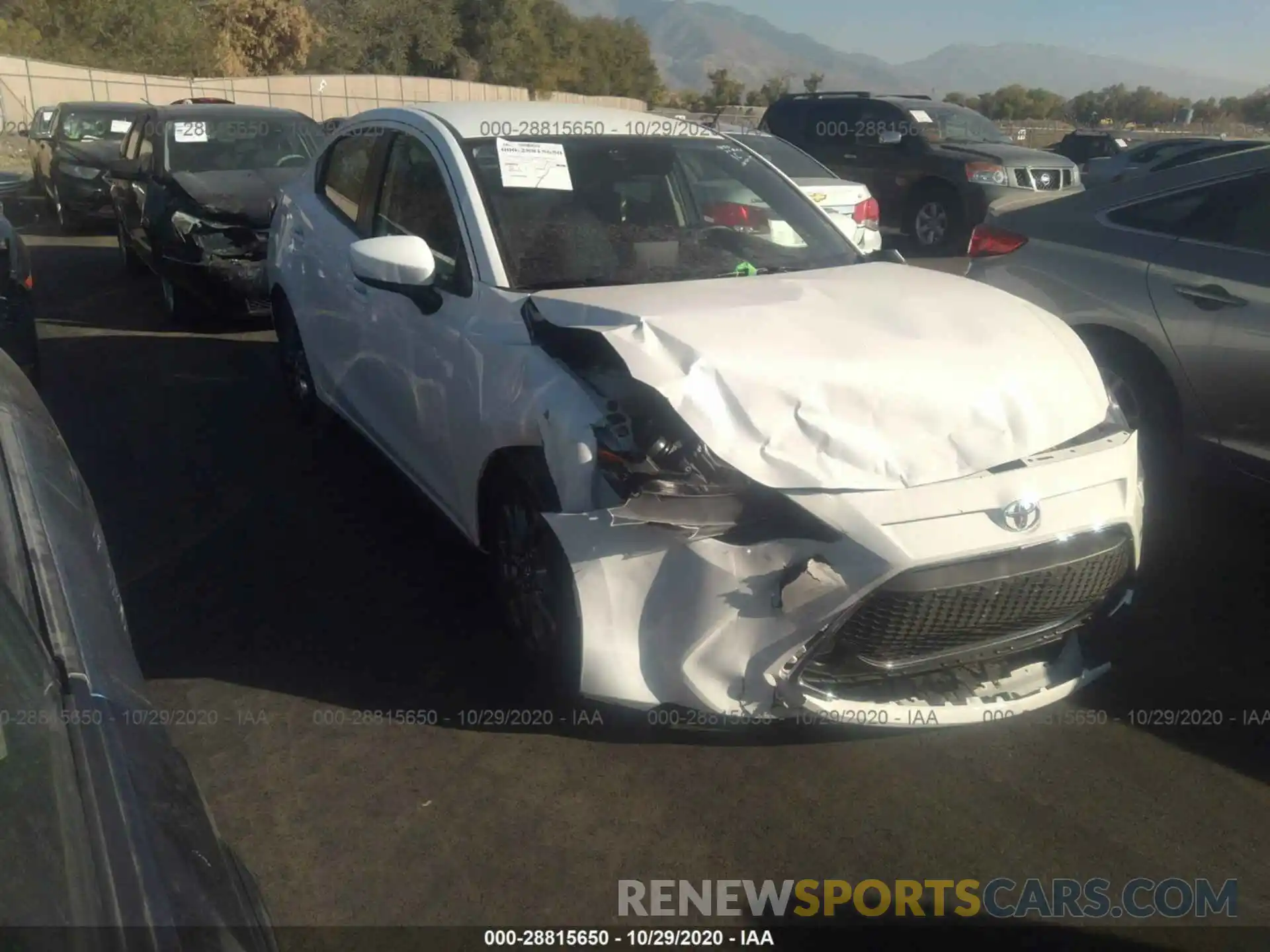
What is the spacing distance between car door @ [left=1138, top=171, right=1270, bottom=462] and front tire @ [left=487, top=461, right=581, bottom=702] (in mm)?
2973

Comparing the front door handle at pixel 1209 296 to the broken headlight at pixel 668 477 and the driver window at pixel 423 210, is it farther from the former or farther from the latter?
the driver window at pixel 423 210

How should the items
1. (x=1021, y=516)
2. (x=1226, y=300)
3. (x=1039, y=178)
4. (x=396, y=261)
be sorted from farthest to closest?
(x=1039, y=178)
(x=1226, y=300)
(x=396, y=261)
(x=1021, y=516)

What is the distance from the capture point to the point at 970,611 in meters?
2.93

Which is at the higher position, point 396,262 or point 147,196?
point 396,262

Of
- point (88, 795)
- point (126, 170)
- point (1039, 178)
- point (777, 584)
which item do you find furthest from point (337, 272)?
point (1039, 178)

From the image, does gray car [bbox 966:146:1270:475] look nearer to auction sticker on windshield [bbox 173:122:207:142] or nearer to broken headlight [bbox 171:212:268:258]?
broken headlight [bbox 171:212:268:258]

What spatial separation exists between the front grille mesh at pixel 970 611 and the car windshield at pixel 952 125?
38.5 feet

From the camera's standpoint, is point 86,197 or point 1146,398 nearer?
point 1146,398

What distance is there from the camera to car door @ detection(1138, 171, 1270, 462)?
4.34m

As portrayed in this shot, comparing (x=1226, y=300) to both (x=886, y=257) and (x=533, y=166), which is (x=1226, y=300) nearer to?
(x=886, y=257)

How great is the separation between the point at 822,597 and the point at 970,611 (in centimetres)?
45

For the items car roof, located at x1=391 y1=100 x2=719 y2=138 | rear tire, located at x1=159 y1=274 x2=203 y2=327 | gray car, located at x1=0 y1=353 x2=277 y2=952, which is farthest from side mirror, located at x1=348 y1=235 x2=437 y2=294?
rear tire, located at x1=159 y1=274 x2=203 y2=327

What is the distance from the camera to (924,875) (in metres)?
2.86

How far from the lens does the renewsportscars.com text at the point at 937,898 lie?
2760 mm
